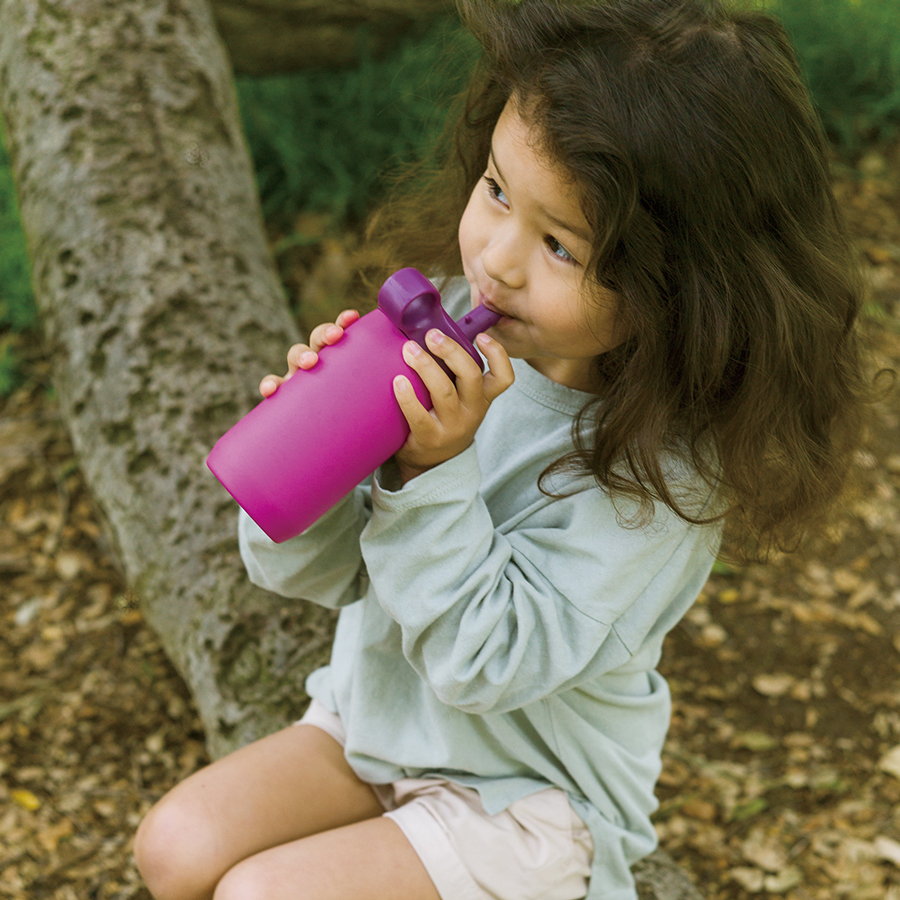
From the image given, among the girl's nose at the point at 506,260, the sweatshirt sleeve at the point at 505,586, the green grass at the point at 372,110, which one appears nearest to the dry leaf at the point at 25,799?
the sweatshirt sleeve at the point at 505,586

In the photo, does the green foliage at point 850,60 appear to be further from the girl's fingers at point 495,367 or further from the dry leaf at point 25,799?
the dry leaf at point 25,799

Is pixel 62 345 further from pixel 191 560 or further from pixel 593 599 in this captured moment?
pixel 593 599

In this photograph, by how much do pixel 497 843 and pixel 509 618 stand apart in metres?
0.41

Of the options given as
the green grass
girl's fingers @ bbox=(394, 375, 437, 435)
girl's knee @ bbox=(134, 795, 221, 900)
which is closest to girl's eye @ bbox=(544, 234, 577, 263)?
girl's fingers @ bbox=(394, 375, 437, 435)

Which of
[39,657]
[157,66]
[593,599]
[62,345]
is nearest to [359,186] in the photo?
[157,66]

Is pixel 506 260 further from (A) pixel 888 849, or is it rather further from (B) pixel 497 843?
(A) pixel 888 849

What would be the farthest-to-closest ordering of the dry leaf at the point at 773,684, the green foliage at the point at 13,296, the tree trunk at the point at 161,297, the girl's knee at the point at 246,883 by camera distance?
the green foliage at the point at 13,296, the dry leaf at the point at 773,684, the tree trunk at the point at 161,297, the girl's knee at the point at 246,883

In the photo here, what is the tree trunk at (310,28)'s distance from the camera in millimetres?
3369

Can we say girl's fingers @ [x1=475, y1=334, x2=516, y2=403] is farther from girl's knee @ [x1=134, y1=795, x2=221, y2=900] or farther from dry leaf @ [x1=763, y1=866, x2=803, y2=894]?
dry leaf @ [x1=763, y1=866, x2=803, y2=894]

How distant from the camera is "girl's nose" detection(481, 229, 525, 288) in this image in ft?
3.97

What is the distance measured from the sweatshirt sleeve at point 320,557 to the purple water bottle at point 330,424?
260 mm

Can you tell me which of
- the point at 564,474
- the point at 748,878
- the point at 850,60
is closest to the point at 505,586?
the point at 564,474

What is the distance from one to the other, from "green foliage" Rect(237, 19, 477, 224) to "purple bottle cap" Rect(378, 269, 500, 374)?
8.97ft

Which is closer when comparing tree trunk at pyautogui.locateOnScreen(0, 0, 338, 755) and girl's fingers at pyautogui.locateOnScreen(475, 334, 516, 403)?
girl's fingers at pyautogui.locateOnScreen(475, 334, 516, 403)
